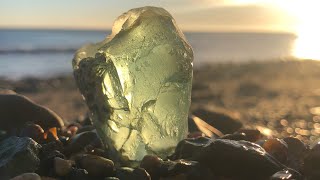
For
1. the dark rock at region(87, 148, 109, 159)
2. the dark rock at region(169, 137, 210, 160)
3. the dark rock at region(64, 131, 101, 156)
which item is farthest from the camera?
the dark rock at region(64, 131, 101, 156)

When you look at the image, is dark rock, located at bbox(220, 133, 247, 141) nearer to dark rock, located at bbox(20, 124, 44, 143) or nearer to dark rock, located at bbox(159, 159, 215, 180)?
dark rock, located at bbox(159, 159, 215, 180)

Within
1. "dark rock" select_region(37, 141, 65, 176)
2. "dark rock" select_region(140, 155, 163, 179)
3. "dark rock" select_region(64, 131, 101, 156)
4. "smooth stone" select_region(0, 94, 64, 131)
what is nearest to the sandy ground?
"smooth stone" select_region(0, 94, 64, 131)

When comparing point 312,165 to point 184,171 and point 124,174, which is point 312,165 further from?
point 124,174

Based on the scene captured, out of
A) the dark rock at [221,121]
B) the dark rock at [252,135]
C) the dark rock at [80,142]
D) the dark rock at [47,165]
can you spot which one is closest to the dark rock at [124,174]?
the dark rock at [47,165]

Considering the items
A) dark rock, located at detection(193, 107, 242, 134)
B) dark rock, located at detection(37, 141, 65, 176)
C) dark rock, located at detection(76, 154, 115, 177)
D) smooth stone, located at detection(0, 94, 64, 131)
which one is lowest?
dark rock, located at detection(193, 107, 242, 134)

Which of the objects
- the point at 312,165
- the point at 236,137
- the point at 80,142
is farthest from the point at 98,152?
the point at 312,165

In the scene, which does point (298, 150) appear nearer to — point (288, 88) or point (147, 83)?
point (147, 83)

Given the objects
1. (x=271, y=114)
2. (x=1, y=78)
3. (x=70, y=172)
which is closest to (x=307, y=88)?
(x=271, y=114)
